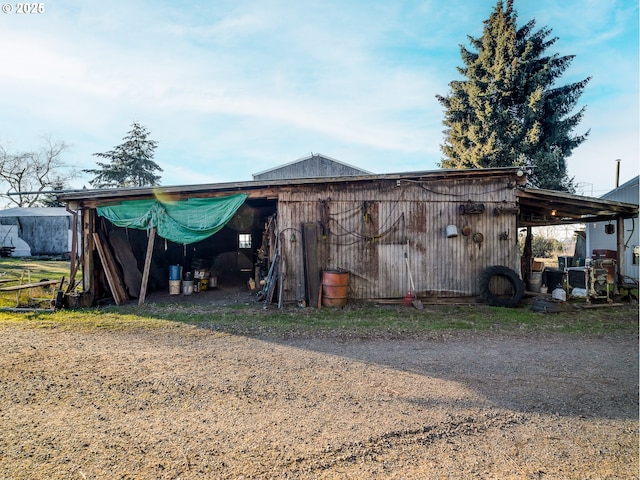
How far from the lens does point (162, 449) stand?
9.21 ft

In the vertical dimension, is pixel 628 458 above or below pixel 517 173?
below

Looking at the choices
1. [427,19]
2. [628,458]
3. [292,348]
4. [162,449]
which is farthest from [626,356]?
[427,19]

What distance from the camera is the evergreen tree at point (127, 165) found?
32.5m

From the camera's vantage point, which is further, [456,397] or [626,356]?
[626,356]

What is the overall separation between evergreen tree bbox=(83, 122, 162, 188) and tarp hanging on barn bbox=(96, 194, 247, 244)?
2588 cm

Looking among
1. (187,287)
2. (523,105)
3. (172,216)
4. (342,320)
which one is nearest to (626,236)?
(523,105)

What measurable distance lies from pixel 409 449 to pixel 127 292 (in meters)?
9.15

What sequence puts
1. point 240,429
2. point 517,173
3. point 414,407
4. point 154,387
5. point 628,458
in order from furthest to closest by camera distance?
point 517,173 → point 154,387 → point 414,407 → point 240,429 → point 628,458

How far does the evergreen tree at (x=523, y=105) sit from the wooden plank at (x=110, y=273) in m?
17.4

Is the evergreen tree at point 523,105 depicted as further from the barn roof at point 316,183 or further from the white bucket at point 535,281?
the white bucket at point 535,281

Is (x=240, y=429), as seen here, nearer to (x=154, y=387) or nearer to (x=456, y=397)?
(x=154, y=387)

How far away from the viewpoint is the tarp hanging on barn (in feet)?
30.3

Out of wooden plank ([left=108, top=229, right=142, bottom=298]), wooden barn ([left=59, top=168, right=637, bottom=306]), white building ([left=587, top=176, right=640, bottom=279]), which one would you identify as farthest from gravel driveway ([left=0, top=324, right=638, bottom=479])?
white building ([left=587, top=176, right=640, bottom=279])

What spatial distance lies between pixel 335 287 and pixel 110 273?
18.6 feet
